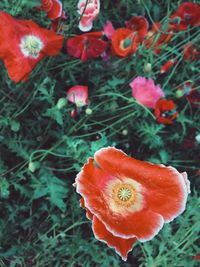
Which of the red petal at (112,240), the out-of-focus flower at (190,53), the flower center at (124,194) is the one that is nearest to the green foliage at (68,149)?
the out-of-focus flower at (190,53)

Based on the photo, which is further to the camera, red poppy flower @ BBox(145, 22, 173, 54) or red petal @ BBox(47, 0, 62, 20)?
red poppy flower @ BBox(145, 22, 173, 54)

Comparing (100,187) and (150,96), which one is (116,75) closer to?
(150,96)

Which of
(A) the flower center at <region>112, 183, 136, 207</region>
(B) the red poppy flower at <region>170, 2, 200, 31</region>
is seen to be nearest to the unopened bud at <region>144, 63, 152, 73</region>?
(B) the red poppy flower at <region>170, 2, 200, 31</region>

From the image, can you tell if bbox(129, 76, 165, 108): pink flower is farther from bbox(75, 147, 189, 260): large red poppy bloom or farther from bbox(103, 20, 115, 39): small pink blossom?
bbox(75, 147, 189, 260): large red poppy bloom

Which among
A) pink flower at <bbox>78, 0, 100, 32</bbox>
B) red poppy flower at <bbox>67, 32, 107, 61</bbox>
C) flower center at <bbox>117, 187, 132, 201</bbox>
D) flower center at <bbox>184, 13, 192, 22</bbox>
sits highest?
pink flower at <bbox>78, 0, 100, 32</bbox>

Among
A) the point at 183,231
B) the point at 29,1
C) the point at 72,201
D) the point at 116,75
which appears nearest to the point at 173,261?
the point at 183,231

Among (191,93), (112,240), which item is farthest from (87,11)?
(112,240)

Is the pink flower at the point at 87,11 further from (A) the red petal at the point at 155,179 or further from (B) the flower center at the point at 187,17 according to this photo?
(A) the red petal at the point at 155,179
